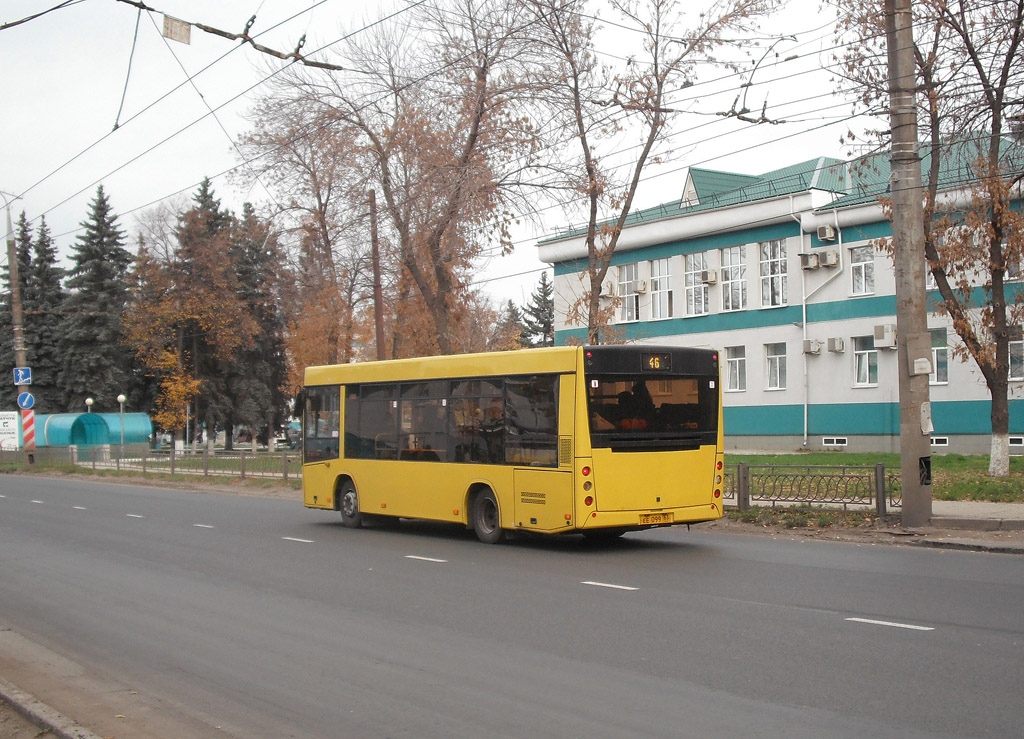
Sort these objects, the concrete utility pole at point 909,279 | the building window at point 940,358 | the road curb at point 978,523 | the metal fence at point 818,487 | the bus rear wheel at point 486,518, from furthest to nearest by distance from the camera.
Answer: the building window at point 940,358 < the metal fence at point 818,487 < the concrete utility pole at point 909,279 < the bus rear wheel at point 486,518 < the road curb at point 978,523

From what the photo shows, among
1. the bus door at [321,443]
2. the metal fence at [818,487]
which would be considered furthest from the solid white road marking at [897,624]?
the bus door at [321,443]

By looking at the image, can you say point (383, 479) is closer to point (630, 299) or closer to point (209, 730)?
point (209, 730)

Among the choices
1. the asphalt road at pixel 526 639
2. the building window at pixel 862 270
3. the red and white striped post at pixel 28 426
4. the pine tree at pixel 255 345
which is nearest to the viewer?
the asphalt road at pixel 526 639

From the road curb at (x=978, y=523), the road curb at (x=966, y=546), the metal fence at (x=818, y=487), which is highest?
the metal fence at (x=818, y=487)

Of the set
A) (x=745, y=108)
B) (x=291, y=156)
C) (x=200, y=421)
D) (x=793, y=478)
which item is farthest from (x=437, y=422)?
(x=200, y=421)

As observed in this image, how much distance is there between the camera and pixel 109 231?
72.3 metres

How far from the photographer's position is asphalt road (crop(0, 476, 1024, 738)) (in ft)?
21.5

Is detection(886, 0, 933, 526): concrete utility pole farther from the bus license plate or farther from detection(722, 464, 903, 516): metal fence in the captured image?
the bus license plate

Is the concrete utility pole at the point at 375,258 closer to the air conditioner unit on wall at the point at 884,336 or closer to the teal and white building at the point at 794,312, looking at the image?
the teal and white building at the point at 794,312

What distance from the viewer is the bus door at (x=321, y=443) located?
19891mm

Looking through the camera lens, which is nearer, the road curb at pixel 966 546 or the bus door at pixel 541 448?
the road curb at pixel 966 546

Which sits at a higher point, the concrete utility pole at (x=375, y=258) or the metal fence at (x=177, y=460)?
the concrete utility pole at (x=375, y=258)

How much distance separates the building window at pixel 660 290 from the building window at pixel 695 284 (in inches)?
35.8

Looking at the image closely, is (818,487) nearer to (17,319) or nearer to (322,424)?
(322,424)
